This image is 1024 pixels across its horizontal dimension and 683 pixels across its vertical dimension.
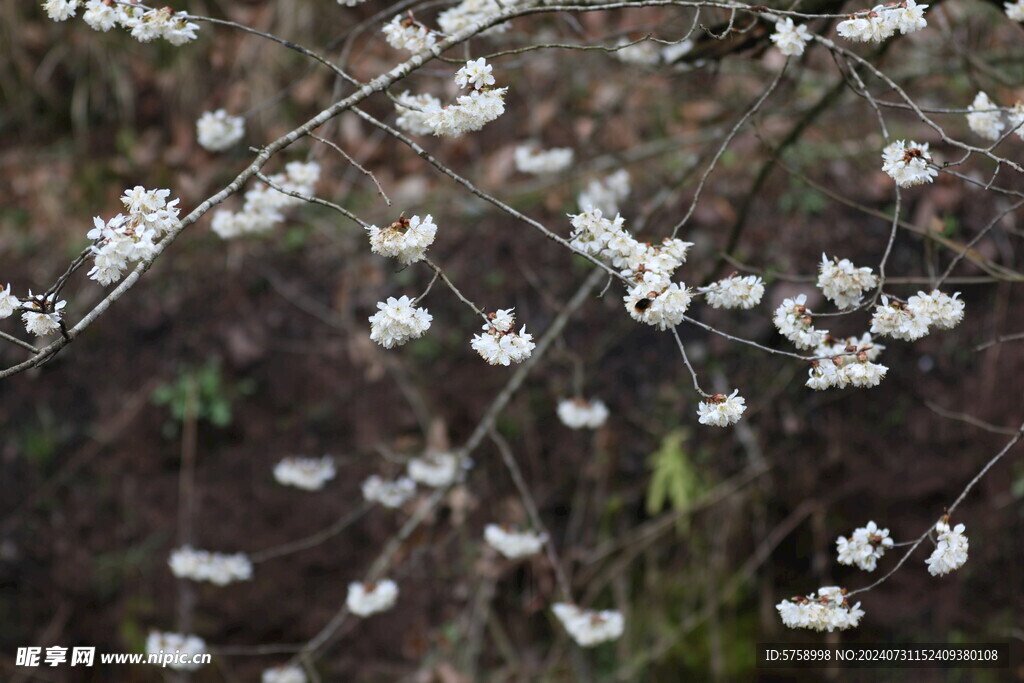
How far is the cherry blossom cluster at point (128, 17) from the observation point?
1.37m

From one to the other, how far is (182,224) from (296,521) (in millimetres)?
2207

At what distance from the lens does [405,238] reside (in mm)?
1208

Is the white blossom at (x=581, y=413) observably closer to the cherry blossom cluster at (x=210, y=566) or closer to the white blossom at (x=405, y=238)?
the cherry blossom cluster at (x=210, y=566)

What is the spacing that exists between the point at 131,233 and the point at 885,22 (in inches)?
46.0

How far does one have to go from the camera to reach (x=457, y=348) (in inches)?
125

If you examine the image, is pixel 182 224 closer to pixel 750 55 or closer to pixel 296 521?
pixel 750 55

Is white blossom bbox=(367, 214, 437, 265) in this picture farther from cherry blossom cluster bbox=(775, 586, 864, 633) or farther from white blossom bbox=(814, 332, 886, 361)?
cherry blossom cluster bbox=(775, 586, 864, 633)

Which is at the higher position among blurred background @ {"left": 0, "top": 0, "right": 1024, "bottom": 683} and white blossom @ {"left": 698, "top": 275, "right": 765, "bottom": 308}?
blurred background @ {"left": 0, "top": 0, "right": 1024, "bottom": 683}

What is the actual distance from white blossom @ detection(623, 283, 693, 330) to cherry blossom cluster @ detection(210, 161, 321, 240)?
0.93 meters

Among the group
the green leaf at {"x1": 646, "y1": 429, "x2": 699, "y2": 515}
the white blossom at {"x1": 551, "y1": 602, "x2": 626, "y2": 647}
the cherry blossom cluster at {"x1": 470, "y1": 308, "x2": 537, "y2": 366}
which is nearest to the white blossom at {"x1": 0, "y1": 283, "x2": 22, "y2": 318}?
the cherry blossom cluster at {"x1": 470, "y1": 308, "x2": 537, "y2": 366}

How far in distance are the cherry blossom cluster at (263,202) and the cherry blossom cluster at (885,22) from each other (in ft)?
3.74

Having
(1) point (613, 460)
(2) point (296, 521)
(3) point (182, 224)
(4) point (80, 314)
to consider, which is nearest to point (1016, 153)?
(1) point (613, 460)

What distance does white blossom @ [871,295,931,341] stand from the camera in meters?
1.38

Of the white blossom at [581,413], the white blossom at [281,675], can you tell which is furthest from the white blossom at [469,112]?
the white blossom at [281,675]
